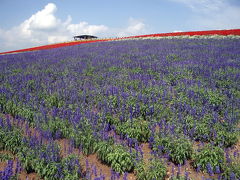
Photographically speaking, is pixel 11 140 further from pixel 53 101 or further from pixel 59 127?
pixel 53 101

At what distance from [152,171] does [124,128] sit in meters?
1.68

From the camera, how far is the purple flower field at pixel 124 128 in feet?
14.4

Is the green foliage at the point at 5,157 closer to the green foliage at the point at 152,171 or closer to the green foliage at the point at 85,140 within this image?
the green foliage at the point at 85,140

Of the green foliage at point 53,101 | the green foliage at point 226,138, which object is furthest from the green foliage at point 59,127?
the green foliage at point 226,138

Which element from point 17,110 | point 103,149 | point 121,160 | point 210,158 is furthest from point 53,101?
point 210,158

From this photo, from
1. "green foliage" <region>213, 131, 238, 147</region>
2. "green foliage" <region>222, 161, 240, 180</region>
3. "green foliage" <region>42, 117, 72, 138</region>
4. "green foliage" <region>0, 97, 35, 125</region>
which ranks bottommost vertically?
"green foliage" <region>222, 161, 240, 180</region>

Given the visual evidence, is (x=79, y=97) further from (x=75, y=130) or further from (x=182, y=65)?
(x=182, y=65)

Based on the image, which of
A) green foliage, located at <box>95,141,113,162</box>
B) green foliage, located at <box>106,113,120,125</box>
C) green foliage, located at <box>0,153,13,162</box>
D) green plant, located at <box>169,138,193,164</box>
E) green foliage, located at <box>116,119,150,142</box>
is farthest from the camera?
green foliage, located at <box>106,113,120,125</box>

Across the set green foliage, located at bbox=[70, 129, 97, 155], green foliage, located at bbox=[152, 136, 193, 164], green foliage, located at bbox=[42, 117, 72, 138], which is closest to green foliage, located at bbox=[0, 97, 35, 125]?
green foliage, located at bbox=[42, 117, 72, 138]

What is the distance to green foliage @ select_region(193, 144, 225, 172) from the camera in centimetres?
A: 428

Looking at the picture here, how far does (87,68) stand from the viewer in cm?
1230

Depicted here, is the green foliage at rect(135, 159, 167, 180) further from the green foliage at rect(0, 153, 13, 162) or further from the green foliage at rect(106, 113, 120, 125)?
the green foliage at rect(0, 153, 13, 162)

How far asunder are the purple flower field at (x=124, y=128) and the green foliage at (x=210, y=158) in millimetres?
20

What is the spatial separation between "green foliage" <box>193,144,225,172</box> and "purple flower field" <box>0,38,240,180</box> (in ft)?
0.07
